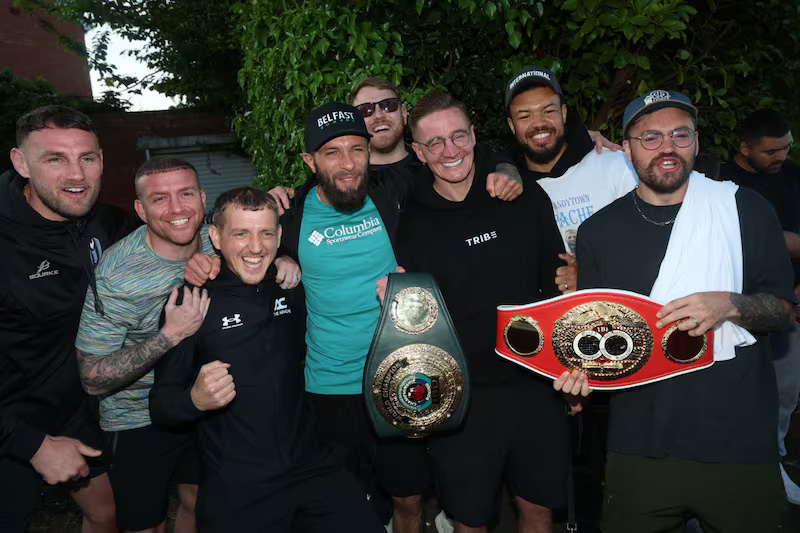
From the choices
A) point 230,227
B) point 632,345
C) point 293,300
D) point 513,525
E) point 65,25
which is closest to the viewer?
point 632,345

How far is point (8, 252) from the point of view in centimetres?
262

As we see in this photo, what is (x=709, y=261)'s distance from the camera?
2180 millimetres

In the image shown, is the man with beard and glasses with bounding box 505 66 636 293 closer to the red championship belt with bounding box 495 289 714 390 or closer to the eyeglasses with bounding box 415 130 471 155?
the eyeglasses with bounding box 415 130 471 155

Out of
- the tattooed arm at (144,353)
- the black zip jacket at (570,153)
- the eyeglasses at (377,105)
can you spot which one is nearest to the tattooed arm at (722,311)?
the black zip jacket at (570,153)

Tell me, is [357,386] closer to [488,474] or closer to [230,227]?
[488,474]

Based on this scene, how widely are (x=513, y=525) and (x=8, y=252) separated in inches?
125

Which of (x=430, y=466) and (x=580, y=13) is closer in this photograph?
(x=430, y=466)

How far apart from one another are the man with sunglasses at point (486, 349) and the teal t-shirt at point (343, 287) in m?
0.26

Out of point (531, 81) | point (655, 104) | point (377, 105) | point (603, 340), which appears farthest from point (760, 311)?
point (377, 105)

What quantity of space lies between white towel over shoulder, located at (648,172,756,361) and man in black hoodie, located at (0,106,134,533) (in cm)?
245

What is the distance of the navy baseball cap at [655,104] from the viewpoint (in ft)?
7.48

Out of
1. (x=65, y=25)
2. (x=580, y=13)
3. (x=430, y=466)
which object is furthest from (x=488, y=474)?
(x=65, y=25)

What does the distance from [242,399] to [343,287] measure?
72cm

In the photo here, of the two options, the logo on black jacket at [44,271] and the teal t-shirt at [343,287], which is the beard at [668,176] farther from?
the logo on black jacket at [44,271]
